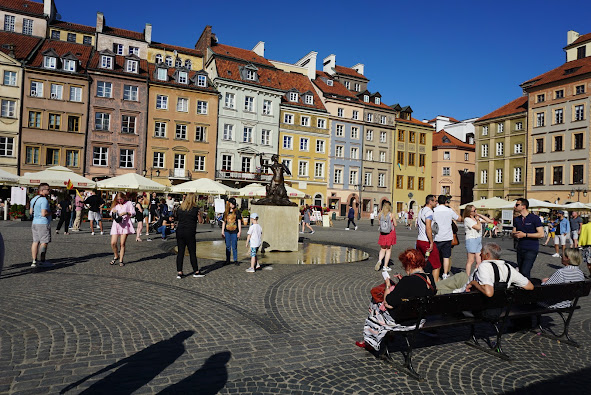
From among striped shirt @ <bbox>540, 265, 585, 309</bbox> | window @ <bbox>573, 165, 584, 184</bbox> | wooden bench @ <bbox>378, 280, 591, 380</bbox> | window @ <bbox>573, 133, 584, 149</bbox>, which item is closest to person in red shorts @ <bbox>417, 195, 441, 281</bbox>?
wooden bench @ <bbox>378, 280, 591, 380</bbox>

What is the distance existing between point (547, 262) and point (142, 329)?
14.3 m

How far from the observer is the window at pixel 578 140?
136ft

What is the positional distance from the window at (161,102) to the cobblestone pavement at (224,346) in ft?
113

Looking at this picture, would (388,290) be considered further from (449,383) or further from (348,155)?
(348,155)

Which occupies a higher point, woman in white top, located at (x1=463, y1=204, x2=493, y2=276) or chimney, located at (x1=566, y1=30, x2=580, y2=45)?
chimney, located at (x1=566, y1=30, x2=580, y2=45)

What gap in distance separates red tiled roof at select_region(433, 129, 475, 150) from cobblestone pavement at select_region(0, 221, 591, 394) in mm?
55983

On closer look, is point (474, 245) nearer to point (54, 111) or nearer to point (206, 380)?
point (206, 380)

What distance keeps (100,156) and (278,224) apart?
29.9 m

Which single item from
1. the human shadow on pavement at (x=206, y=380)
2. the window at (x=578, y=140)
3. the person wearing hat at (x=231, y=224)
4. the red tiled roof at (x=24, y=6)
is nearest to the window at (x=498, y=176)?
the window at (x=578, y=140)

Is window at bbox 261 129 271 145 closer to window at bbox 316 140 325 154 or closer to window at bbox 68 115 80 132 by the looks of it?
window at bbox 316 140 325 154

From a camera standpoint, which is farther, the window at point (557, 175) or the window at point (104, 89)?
the window at point (557, 175)

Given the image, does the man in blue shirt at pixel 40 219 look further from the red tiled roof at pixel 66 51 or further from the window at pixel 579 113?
the window at pixel 579 113

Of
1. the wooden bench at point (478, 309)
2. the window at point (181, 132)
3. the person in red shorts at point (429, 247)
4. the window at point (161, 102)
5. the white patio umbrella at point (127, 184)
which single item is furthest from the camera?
the window at point (181, 132)

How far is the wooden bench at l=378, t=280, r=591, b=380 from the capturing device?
4.43m
